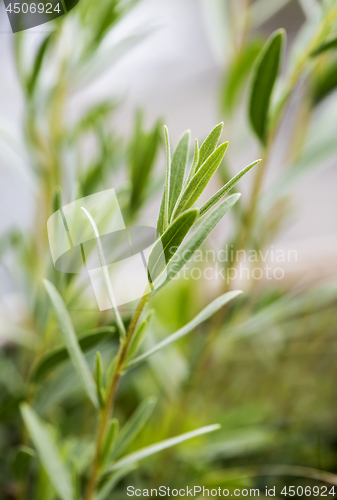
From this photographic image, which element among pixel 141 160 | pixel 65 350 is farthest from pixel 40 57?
pixel 65 350

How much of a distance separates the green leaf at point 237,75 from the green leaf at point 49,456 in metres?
0.28

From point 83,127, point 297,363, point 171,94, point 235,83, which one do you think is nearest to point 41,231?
point 83,127

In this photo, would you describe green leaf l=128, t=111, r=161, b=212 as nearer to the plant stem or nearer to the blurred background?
the blurred background

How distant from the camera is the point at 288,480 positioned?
1.29 ft

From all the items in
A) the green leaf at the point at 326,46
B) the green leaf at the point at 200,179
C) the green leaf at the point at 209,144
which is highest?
the green leaf at the point at 326,46

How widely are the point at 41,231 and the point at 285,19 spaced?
1.25 feet

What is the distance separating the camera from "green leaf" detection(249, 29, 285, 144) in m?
0.22

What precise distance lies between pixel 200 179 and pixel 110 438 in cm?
12

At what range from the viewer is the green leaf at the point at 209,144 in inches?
5.3

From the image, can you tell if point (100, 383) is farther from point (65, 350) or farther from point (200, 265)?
point (200, 265)

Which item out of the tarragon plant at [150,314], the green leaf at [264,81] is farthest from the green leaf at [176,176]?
the green leaf at [264,81]

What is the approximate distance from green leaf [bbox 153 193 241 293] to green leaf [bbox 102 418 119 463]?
0.24 feet

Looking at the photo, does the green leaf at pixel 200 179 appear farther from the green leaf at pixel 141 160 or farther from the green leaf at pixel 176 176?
the green leaf at pixel 141 160

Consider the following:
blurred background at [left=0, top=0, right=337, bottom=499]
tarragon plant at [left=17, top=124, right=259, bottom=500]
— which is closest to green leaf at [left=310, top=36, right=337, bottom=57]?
blurred background at [left=0, top=0, right=337, bottom=499]
